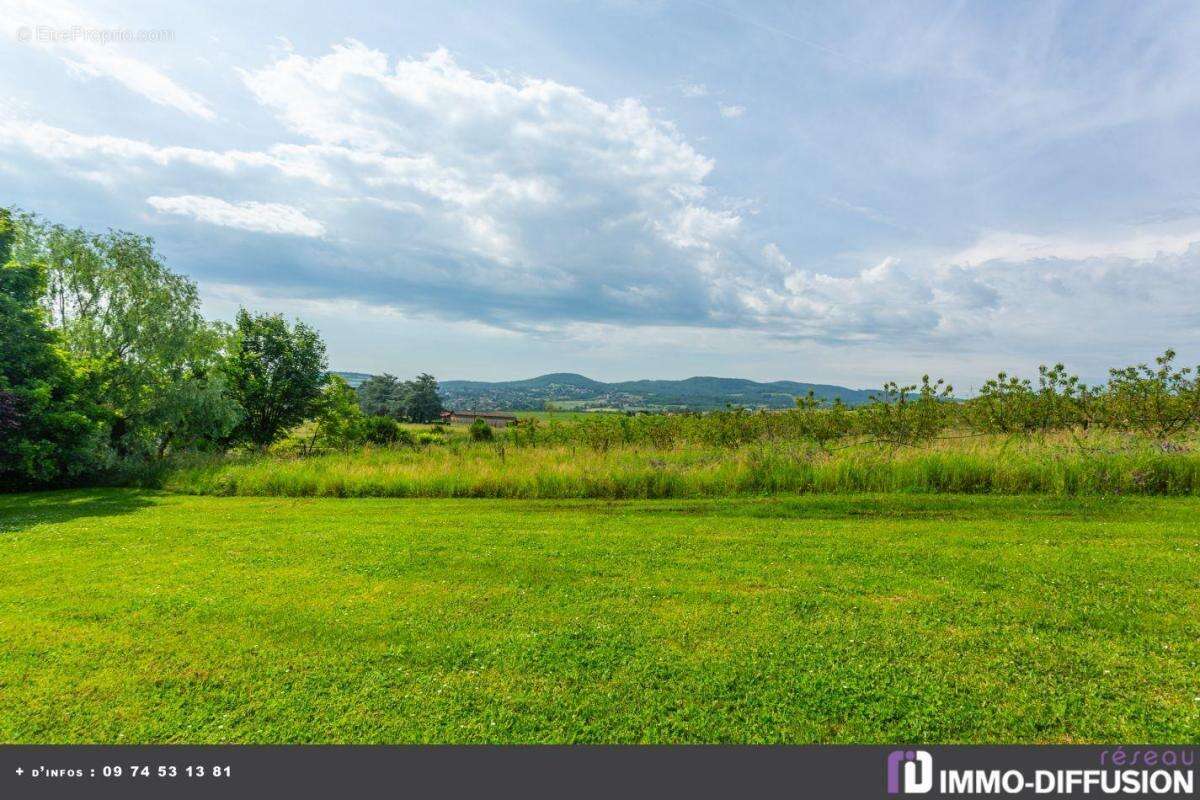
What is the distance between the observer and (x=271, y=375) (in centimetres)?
3020

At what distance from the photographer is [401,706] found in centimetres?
334

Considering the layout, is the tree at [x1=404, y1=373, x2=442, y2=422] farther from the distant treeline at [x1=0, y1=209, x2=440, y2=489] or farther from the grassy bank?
the grassy bank

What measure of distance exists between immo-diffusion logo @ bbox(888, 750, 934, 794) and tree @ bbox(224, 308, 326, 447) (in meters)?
33.3

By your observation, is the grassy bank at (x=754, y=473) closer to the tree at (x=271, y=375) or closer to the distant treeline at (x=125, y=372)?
the distant treeline at (x=125, y=372)

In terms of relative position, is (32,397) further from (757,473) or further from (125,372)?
(757,473)

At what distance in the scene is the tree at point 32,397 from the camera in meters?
11.7

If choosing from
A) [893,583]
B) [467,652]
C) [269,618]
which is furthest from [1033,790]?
[269,618]

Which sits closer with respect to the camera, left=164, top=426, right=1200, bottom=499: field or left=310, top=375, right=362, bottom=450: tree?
left=164, top=426, right=1200, bottom=499: field

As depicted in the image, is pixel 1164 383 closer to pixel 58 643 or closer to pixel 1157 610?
pixel 1157 610

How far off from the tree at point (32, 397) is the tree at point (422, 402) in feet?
208

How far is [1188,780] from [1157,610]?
8.04 ft

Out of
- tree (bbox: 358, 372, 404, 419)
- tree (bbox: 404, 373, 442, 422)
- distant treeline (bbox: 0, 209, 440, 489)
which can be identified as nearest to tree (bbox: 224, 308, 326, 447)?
distant treeline (bbox: 0, 209, 440, 489)

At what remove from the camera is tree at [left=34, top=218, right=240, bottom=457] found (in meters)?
Answer: 18.4

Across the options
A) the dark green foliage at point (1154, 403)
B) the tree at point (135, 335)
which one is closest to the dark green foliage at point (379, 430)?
the tree at point (135, 335)
